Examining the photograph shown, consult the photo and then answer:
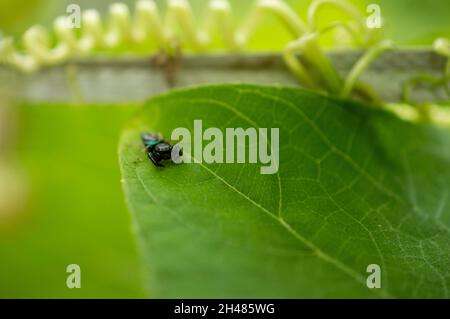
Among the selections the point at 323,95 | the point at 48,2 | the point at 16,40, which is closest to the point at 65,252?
the point at 16,40

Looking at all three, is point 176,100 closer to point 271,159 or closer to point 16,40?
point 271,159

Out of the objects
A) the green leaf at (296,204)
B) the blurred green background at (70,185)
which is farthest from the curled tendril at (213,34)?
the blurred green background at (70,185)

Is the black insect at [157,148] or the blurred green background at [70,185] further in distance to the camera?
the blurred green background at [70,185]

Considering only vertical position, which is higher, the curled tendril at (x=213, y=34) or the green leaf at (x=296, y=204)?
the curled tendril at (x=213, y=34)

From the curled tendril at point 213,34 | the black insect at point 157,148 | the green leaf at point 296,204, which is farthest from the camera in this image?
the curled tendril at point 213,34

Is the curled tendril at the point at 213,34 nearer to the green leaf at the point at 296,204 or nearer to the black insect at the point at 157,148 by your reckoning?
the green leaf at the point at 296,204

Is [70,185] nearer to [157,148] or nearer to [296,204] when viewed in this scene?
[157,148]

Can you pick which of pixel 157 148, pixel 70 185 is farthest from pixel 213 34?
pixel 70 185

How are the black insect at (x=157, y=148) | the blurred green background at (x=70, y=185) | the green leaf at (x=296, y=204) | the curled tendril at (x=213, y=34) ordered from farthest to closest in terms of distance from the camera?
the blurred green background at (x=70, y=185) → the curled tendril at (x=213, y=34) → the black insect at (x=157, y=148) → the green leaf at (x=296, y=204)
